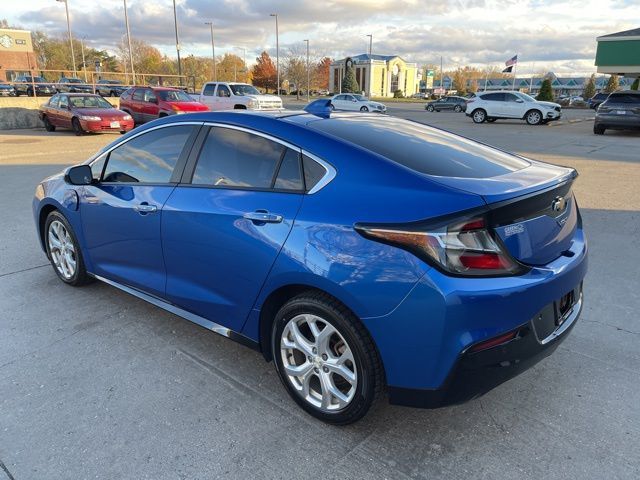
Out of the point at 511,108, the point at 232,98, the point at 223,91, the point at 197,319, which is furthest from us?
the point at 511,108

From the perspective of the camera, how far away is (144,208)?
345 cm

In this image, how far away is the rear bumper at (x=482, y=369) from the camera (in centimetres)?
225

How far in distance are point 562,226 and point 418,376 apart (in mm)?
1157

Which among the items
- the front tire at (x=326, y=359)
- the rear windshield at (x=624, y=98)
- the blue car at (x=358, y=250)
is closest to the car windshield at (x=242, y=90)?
the rear windshield at (x=624, y=98)

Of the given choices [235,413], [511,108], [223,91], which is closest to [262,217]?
[235,413]

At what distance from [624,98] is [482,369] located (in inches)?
852

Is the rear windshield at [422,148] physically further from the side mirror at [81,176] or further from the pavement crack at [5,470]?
the pavement crack at [5,470]

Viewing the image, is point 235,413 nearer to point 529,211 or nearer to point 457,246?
point 457,246

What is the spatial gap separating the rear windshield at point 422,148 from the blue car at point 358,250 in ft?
0.05

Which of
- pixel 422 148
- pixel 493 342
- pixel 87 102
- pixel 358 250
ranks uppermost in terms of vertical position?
pixel 87 102

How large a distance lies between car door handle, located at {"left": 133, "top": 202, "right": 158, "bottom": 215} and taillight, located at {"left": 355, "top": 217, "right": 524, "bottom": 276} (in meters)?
1.82

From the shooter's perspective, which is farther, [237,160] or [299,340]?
[237,160]

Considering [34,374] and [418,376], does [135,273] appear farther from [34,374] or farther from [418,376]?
[418,376]

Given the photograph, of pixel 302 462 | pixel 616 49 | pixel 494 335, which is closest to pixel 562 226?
pixel 494 335
